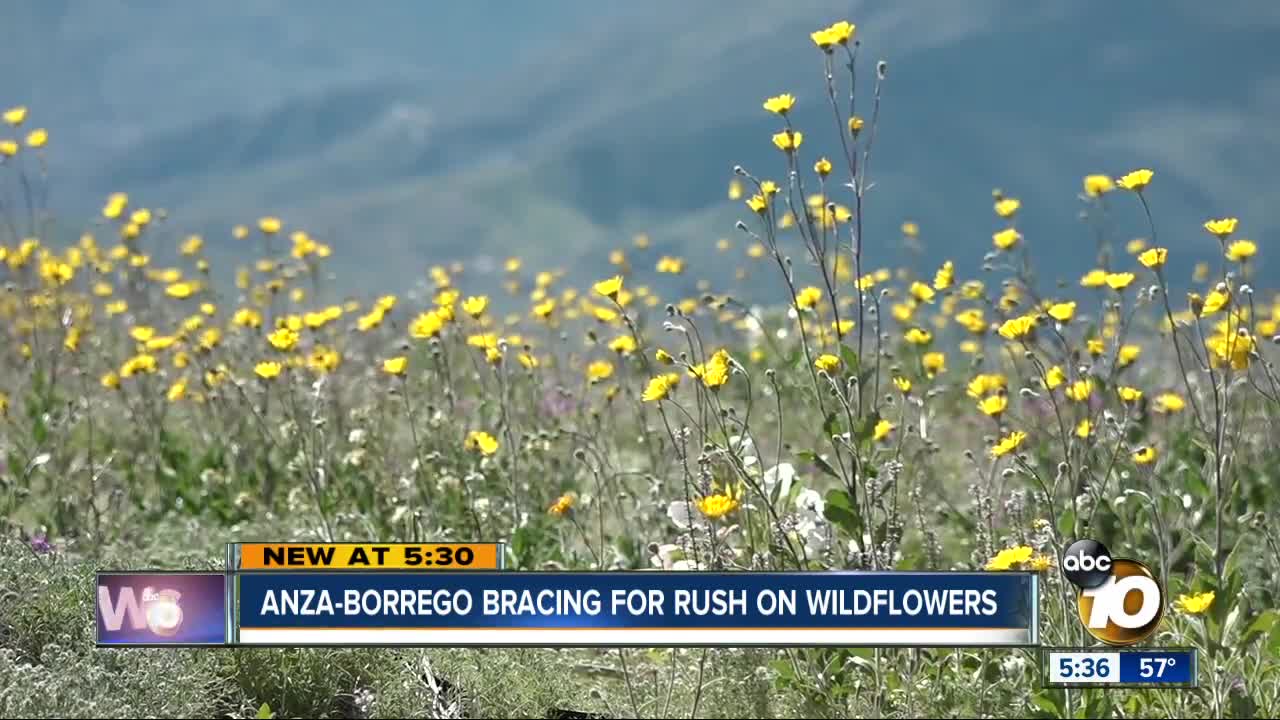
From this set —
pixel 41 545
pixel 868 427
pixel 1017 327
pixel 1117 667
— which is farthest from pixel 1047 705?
pixel 41 545

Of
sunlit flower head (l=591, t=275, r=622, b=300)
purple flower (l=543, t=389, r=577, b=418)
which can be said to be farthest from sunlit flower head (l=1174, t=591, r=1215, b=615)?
purple flower (l=543, t=389, r=577, b=418)

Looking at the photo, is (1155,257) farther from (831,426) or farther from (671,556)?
(671,556)

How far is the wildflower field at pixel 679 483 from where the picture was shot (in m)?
3.89

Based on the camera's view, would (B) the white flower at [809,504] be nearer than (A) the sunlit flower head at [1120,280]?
No

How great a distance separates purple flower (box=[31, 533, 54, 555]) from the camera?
15.9 feet

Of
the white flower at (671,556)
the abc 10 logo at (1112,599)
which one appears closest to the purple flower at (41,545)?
the white flower at (671,556)

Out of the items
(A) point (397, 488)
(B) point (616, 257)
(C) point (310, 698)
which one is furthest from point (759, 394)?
(C) point (310, 698)

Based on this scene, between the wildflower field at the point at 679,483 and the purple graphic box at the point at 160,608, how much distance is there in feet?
0.41

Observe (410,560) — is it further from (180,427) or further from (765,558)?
(180,427)

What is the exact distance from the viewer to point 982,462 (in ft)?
26.6

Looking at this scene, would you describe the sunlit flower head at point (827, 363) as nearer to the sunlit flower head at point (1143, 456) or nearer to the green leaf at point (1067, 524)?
the green leaf at point (1067, 524)

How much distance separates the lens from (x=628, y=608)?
348 cm

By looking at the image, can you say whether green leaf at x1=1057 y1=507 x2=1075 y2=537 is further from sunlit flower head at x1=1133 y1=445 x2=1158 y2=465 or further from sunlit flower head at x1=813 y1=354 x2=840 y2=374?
sunlit flower head at x1=813 y1=354 x2=840 y2=374

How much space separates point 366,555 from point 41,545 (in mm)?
1701
